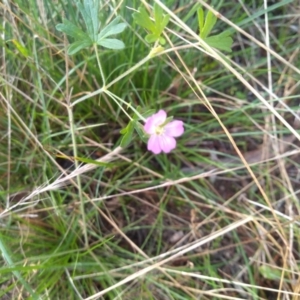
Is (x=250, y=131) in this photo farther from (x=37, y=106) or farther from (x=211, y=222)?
(x=37, y=106)

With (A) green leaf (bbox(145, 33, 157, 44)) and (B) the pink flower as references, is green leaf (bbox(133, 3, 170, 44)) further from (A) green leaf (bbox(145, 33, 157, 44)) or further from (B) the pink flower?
(B) the pink flower

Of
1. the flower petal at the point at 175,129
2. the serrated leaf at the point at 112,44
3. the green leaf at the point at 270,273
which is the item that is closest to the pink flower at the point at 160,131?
the flower petal at the point at 175,129

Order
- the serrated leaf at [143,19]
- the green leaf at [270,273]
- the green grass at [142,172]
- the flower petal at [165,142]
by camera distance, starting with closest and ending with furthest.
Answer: the serrated leaf at [143,19], the flower petal at [165,142], the green grass at [142,172], the green leaf at [270,273]

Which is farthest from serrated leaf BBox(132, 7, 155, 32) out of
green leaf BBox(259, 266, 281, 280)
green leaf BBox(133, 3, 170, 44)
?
green leaf BBox(259, 266, 281, 280)

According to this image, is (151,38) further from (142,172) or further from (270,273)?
(270,273)

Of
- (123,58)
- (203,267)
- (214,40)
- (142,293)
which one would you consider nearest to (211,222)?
(203,267)

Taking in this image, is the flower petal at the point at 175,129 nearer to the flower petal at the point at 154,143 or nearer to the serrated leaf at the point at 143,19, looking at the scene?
the flower petal at the point at 154,143

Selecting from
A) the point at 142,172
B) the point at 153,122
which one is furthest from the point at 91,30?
the point at 142,172
